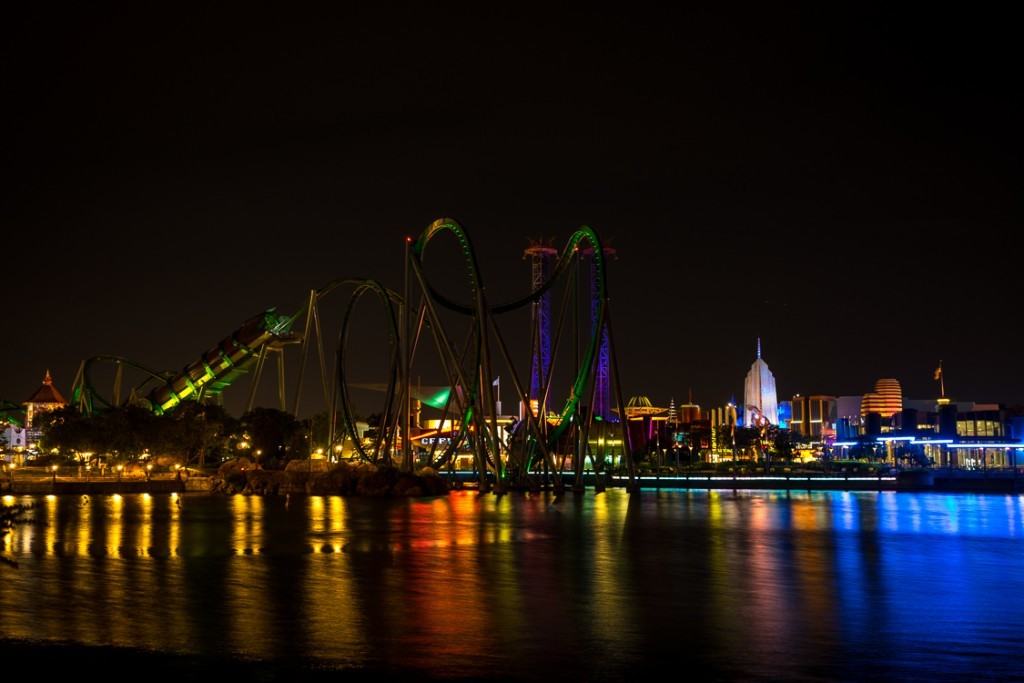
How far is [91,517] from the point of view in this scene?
41.2 meters

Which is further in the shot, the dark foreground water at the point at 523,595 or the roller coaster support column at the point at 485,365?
the roller coaster support column at the point at 485,365

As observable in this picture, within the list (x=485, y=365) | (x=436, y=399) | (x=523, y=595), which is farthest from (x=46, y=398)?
(x=523, y=595)

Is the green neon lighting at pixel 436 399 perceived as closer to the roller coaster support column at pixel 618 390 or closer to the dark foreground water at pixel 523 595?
the roller coaster support column at pixel 618 390

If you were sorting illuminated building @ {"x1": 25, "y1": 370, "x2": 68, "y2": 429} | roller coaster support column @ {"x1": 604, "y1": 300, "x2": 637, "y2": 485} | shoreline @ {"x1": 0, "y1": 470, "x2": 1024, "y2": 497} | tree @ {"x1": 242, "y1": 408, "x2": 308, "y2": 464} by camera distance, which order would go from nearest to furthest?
roller coaster support column @ {"x1": 604, "y1": 300, "x2": 637, "y2": 485}
shoreline @ {"x1": 0, "y1": 470, "x2": 1024, "y2": 497}
tree @ {"x1": 242, "y1": 408, "x2": 308, "y2": 464}
illuminated building @ {"x1": 25, "y1": 370, "x2": 68, "y2": 429}

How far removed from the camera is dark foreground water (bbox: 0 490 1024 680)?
50.4 ft

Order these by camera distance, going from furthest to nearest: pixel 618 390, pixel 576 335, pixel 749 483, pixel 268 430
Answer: pixel 268 430, pixel 749 483, pixel 576 335, pixel 618 390

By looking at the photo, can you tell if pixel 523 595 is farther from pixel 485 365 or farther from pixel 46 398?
pixel 46 398

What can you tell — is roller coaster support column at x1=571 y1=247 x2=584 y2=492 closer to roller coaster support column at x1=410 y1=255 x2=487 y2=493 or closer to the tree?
roller coaster support column at x1=410 y1=255 x2=487 y2=493

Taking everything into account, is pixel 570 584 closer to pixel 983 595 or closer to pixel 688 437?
pixel 983 595

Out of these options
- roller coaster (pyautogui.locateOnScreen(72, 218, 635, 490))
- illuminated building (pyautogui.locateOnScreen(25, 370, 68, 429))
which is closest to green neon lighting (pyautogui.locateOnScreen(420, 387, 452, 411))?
roller coaster (pyautogui.locateOnScreen(72, 218, 635, 490))

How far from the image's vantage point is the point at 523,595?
2161 centimetres

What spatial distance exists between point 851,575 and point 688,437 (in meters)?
124

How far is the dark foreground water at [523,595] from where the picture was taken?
1538cm

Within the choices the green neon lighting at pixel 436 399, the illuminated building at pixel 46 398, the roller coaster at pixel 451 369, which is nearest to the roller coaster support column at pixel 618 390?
the roller coaster at pixel 451 369
